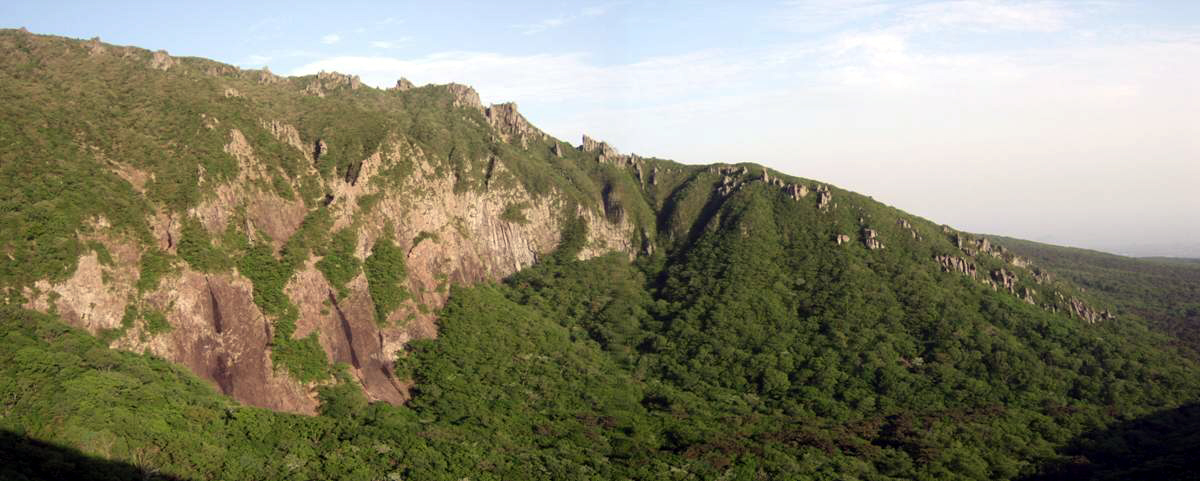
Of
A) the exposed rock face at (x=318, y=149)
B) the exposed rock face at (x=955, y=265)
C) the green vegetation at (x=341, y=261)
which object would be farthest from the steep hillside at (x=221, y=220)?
the exposed rock face at (x=955, y=265)

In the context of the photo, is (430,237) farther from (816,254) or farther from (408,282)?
(816,254)

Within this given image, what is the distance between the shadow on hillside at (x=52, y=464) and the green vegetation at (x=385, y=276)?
66042 mm

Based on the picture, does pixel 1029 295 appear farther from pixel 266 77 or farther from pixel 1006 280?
pixel 266 77

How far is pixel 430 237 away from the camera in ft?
548

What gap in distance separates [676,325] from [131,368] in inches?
4631

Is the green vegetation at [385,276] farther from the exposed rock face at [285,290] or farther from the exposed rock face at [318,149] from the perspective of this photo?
the exposed rock face at [318,149]

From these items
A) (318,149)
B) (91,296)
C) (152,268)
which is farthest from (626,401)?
(91,296)

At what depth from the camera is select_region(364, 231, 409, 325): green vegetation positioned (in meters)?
146

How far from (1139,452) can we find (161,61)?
21148cm

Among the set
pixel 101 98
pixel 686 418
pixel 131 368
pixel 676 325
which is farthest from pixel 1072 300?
pixel 101 98

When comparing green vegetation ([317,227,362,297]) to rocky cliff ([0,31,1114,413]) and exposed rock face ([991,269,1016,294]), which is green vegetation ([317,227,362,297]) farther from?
exposed rock face ([991,269,1016,294])

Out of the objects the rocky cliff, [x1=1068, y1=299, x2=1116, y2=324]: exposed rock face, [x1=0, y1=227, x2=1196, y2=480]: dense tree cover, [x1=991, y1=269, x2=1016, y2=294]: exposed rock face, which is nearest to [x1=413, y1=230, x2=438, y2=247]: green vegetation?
the rocky cliff

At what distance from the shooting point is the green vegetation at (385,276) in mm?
145625

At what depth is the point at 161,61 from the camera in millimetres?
165750
